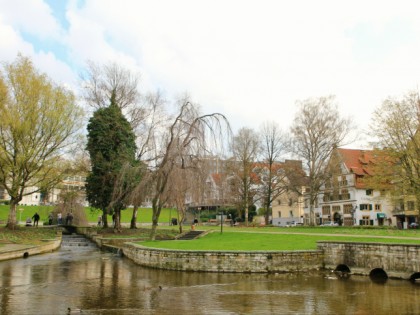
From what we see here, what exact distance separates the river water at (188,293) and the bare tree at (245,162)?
27993mm

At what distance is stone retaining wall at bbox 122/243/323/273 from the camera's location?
2028cm

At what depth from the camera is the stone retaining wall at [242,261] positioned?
20281mm

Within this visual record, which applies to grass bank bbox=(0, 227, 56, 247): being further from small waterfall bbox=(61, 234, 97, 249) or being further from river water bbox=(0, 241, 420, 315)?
river water bbox=(0, 241, 420, 315)

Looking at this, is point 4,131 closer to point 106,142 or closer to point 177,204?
point 106,142

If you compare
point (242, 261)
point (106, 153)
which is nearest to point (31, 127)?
point (106, 153)

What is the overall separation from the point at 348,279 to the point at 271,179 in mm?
31706

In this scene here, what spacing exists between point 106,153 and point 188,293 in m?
26.4

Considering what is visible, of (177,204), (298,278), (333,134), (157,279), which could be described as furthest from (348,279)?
(333,134)

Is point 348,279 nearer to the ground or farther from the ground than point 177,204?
nearer to the ground

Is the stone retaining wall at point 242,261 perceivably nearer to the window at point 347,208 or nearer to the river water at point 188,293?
the river water at point 188,293

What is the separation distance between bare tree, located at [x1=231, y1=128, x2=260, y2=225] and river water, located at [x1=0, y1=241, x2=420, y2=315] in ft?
91.8

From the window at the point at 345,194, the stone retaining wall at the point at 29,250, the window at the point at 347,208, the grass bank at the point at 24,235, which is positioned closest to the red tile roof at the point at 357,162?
the window at the point at 345,194

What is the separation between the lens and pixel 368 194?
59.7 metres

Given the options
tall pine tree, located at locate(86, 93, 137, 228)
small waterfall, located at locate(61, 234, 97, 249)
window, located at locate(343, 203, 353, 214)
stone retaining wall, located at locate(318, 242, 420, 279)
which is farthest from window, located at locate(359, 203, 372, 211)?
stone retaining wall, located at locate(318, 242, 420, 279)
